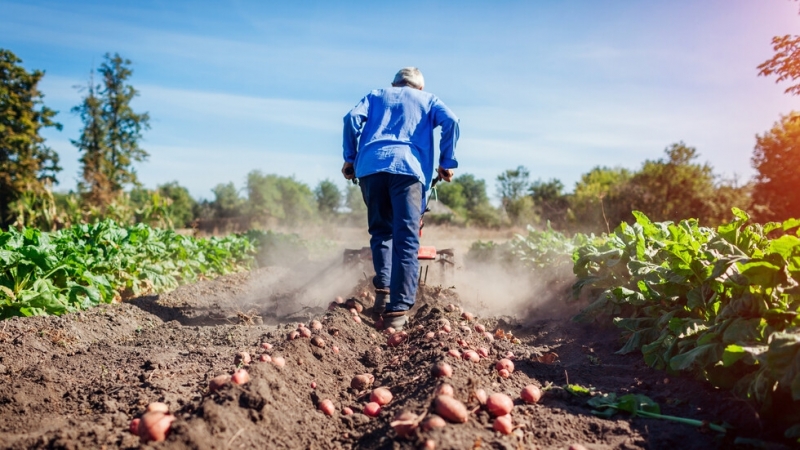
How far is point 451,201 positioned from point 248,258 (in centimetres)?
5615

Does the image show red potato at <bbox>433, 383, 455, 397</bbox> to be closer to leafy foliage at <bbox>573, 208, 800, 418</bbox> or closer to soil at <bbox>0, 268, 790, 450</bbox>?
soil at <bbox>0, 268, 790, 450</bbox>

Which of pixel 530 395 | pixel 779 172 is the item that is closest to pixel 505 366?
pixel 530 395

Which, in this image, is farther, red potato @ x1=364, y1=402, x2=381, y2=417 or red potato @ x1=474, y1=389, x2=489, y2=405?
red potato @ x1=364, y1=402, x2=381, y2=417

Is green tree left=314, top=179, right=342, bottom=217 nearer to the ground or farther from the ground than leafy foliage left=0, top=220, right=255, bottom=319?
farther from the ground

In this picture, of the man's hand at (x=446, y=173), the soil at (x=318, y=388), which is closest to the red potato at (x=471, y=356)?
the soil at (x=318, y=388)

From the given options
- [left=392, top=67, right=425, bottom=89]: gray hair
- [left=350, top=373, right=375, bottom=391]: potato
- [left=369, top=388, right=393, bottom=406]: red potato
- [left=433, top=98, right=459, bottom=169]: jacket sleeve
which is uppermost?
[left=392, top=67, right=425, bottom=89]: gray hair

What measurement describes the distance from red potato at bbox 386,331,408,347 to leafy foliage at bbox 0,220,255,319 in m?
3.71

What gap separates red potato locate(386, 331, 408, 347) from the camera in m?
4.09

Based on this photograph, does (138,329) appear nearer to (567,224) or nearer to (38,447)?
(38,447)

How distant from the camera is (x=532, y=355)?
381 centimetres

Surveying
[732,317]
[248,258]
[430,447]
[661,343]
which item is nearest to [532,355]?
[661,343]

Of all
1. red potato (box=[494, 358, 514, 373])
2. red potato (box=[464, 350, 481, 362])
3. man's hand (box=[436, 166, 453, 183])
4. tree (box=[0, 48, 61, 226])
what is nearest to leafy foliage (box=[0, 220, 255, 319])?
man's hand (box=[436, 166, 453, 183])

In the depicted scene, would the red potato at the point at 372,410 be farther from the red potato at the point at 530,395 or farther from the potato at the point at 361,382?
the red potato at the point at 530,395

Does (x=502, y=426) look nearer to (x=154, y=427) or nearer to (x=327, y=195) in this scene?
(x=154, y=427)
